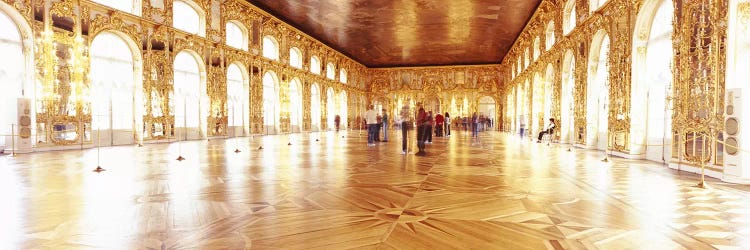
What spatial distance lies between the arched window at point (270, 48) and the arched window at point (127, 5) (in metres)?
8.51

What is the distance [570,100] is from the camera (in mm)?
14961

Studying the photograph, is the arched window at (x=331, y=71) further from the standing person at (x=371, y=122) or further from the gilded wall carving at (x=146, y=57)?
the standing person at (x=371, y=122)

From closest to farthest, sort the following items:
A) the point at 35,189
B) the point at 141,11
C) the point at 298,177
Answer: the point at 35,189 < the point at 298,177 < the point at 141,11

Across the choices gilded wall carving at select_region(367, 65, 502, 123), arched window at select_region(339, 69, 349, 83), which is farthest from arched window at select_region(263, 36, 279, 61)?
gilded wall carving at select_region(367, 65, 502, 123)

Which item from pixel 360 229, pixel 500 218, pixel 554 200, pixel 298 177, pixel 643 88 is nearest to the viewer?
pixel 360 229

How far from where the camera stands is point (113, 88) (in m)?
14.0

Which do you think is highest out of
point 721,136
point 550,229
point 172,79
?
point 172,79

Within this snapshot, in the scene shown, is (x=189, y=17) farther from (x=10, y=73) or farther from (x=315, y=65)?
(x=315, y=65)

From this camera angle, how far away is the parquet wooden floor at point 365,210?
299 cm

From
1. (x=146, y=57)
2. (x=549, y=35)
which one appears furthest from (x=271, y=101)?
(x=549, y=35)

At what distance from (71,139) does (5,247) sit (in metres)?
11.3

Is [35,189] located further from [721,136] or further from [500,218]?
[721,136]

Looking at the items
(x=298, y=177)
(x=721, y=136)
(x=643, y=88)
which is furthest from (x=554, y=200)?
(x=643, y=88)

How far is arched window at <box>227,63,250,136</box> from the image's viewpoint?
19.7 meters
